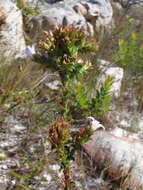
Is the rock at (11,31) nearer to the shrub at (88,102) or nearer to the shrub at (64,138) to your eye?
the shrub at (88,102)

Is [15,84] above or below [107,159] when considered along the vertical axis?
above

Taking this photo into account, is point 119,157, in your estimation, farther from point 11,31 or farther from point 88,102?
point 11,31

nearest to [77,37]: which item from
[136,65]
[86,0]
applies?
[136,65]

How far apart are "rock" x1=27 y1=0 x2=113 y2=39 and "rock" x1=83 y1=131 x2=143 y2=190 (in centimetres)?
266

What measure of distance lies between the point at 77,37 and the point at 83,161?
96 centimetres

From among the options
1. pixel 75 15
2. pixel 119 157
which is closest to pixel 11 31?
pixel 75 15

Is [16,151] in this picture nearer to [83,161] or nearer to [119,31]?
[83,161]

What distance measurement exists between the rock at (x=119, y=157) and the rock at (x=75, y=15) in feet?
8.73

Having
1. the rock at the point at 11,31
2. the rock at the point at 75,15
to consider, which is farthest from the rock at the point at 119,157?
the rock at the point at 75,15

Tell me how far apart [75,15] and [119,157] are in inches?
141

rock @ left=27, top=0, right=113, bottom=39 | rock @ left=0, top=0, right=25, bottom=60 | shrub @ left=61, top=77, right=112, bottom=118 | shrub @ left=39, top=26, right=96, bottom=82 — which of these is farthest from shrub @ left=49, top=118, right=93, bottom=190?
rock @ left=27, top=0, right=113, bottom=39

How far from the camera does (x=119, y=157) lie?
103 inches

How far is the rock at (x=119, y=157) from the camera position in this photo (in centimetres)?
245

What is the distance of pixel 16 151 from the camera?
2662mm
